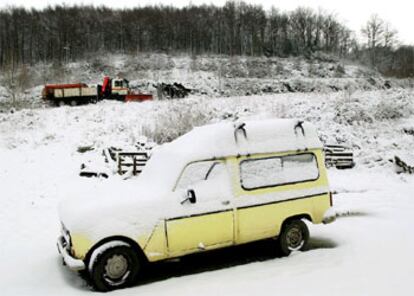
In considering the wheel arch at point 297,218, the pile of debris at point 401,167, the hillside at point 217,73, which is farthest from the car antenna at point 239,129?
the hillside at point 217,73

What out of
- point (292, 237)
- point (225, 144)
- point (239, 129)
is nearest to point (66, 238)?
point (225, 144)

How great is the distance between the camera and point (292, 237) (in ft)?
22.1

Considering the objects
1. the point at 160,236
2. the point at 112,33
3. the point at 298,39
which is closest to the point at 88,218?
the point at 160,236

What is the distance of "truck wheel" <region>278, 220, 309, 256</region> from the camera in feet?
21.6

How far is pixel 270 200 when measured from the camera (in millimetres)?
6438

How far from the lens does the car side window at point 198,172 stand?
5.93m

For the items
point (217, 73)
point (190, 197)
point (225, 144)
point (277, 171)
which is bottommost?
point (190, 197)

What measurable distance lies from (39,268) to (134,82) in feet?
120

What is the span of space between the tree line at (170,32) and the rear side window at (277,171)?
6054 centimetres

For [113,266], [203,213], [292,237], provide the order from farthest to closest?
[292,237] → [203,213] → [113,266]

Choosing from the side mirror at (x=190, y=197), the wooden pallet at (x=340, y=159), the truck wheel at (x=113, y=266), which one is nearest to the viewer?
the truck wheel at (x=113, y=266)

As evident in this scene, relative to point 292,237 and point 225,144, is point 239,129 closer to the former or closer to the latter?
point 225,144

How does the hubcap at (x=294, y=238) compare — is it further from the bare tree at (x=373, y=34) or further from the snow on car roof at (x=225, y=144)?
the bare tree at (x=373, y=34)

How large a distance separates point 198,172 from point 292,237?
221 centimetres
